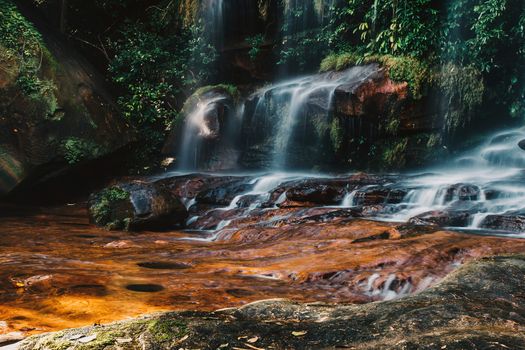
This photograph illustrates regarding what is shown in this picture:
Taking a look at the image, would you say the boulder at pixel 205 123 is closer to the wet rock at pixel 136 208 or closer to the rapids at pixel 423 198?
the rapids at pixel 423 198

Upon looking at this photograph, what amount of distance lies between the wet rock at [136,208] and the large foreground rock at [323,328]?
610cm

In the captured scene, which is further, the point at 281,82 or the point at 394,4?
the point at 281,82

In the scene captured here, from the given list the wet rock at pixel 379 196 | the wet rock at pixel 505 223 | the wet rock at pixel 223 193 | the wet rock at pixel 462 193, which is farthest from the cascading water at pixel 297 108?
the wet rock at pixel 505 223

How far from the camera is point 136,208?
Result: 7.90m

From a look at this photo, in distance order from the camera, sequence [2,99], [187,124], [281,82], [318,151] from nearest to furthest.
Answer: [2,99] → [318,151] → [187,124] → [281,82]

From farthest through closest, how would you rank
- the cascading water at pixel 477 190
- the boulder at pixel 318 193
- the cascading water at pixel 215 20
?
1. the cascading water at pixel 215 20
2. the boulder at pixel 318 193
3. the cascading water at pixel 477 190

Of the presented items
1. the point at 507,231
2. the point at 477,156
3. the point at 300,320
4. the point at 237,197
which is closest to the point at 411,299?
the point at 300,320

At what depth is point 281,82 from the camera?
14.9m

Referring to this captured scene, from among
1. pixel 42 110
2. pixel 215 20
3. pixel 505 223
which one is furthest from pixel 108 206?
pixel 215 20

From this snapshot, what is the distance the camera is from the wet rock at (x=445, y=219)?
6520mm

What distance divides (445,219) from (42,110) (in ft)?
30.1

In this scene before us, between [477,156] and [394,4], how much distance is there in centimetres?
460

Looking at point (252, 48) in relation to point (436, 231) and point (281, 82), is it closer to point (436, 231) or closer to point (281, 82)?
point (281, 82)

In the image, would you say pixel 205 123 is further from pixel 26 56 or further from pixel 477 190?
pixel 477 190
